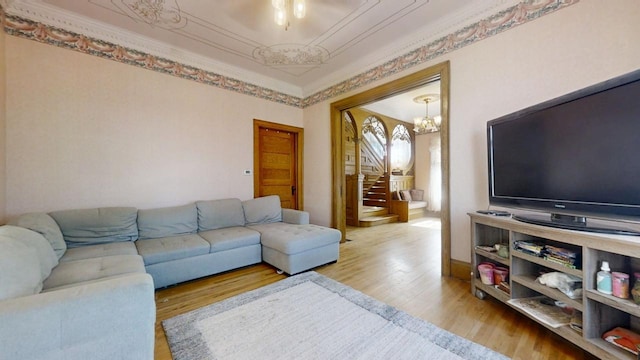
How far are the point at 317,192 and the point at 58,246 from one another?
3.29 m

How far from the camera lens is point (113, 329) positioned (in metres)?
1.12

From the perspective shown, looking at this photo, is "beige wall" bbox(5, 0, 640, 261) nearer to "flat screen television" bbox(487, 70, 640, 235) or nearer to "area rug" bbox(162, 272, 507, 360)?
"flat screen television" bbox(487, 70, 640, 235)

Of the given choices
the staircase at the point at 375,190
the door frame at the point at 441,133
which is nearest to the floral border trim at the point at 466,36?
the door frame at the point at 441,133

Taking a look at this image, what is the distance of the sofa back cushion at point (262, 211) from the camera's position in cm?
359

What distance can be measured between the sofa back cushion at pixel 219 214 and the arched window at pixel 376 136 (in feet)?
14.0

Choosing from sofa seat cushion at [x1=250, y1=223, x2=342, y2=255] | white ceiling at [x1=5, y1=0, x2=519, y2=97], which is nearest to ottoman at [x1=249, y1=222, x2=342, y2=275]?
sofa seat cushion at [x1=250, y1=223, x2=342, y2=255]

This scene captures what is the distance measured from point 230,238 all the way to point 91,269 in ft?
4.02

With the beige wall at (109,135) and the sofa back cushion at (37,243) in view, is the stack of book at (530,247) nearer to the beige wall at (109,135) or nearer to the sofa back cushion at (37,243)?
the sofa back cushion at (37,243)

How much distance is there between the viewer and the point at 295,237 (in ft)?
9.18

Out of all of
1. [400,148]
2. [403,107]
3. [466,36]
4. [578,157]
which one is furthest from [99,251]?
[400,148]

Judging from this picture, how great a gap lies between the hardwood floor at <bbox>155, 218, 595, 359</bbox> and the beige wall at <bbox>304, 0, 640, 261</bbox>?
598 millimetres

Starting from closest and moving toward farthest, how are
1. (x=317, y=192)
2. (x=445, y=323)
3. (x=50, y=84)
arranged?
(x=445, y=323) < (x=50, y=84) < (x=317, y=192)

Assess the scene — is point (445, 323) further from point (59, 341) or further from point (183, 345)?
point (59, 341)

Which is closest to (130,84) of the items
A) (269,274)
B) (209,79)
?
(209,79)
